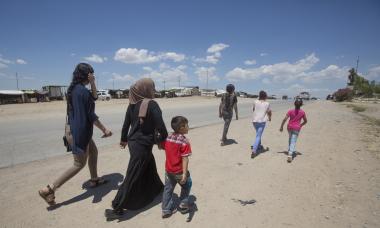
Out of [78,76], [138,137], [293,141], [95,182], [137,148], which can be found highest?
[78,76]

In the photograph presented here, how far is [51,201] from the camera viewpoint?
3.63 metres

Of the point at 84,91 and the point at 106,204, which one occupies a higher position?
the point at 84,91

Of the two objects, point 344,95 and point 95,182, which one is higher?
point 344,95

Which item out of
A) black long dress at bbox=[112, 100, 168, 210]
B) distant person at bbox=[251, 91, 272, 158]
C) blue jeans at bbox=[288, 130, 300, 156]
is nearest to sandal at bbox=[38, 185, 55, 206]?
black long dress at bbox=[112, 100, 168, 210]

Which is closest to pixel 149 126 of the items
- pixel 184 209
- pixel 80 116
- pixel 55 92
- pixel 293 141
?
pixel 80 116

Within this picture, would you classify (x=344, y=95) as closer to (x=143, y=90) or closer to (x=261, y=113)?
→ (x=261, y=113)

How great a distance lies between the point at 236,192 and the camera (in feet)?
13.6

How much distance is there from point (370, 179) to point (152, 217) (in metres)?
4.17

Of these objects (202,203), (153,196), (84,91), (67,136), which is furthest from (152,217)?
(84,91)

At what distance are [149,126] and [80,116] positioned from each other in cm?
102

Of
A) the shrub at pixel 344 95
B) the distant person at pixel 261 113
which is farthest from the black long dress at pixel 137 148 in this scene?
the shrub at pixel 344 95

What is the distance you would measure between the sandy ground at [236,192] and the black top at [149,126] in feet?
3.56

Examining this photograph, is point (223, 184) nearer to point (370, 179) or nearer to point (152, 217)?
point (152, 217)

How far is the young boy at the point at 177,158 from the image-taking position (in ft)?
10.4
